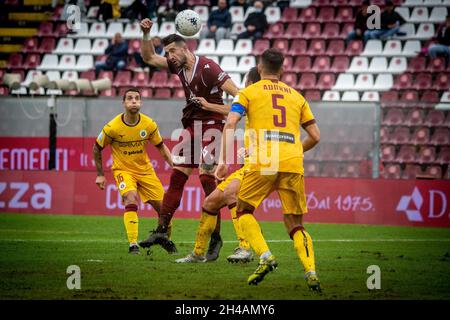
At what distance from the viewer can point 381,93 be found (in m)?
23.6

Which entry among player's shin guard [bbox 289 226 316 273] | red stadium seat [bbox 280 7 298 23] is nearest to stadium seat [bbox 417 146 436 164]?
red stadium seat [bbox 280 7 298 23]

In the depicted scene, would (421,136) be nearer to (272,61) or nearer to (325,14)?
(325,14)

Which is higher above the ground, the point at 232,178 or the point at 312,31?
the point at 312,31

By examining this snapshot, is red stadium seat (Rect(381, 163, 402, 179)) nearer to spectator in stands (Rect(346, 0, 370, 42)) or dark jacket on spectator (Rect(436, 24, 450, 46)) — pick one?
dark jacket on spectator (Rect(436, 24, 450, 46))

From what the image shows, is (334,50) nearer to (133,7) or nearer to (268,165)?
(133,7)

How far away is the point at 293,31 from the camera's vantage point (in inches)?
1045

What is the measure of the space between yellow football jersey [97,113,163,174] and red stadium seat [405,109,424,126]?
739 cm

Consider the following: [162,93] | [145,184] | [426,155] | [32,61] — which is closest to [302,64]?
[162,93]

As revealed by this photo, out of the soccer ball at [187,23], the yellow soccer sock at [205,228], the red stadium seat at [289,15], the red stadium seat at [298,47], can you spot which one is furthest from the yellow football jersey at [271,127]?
the red stadium seat at [289,15]

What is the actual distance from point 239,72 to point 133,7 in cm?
443

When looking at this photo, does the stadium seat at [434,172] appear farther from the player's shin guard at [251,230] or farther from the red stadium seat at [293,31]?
the player's shin guard at [251,230]

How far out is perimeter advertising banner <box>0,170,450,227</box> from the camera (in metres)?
19.0

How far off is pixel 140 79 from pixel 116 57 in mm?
1162

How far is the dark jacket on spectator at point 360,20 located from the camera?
24625 millimetres
